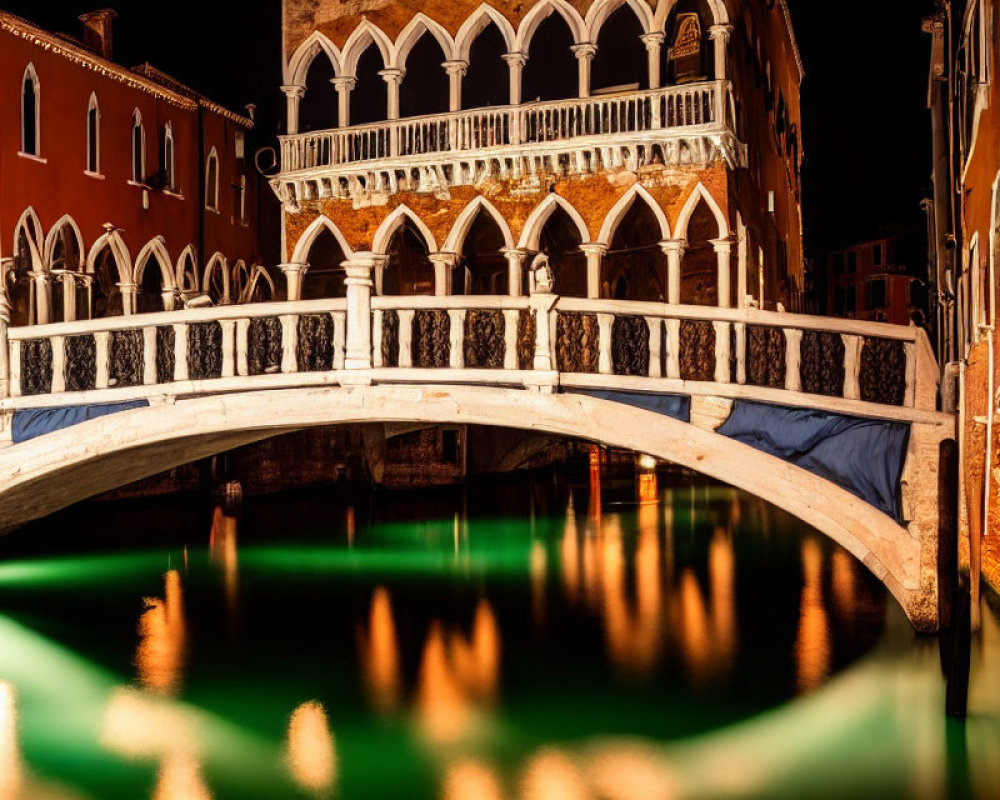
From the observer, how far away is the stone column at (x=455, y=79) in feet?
49.5

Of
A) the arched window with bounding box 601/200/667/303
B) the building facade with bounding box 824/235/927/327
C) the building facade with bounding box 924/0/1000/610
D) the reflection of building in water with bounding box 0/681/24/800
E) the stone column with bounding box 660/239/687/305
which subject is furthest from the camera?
the building facade with bounding box 824/235/927/327

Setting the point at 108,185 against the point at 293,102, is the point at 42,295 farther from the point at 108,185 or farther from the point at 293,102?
the point at 293,102

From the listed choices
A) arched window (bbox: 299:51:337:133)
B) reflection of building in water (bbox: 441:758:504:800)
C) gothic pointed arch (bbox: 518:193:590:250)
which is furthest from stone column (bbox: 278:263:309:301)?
reflection of building in water (bbox: 441:758:504:800)

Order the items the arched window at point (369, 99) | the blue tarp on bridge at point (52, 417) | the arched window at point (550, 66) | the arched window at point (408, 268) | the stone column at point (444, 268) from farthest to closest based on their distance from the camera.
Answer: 1. the arched window at point (408, 268)
2. the arched window at point (369, 99)
3. the arched window at point (550, 66)
4. the stone column at point (444, 268)
5. the blue tarp on bridge at point (52, 417)

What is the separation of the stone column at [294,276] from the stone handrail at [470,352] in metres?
6.95

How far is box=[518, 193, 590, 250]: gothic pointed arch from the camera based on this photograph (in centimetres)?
1490

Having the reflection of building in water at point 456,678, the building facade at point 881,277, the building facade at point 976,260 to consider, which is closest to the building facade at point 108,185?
Result: the reflection of building in water at point 456,678

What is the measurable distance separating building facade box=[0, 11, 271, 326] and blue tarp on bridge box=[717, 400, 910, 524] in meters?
8.50

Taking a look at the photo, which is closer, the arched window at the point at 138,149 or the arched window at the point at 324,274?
the arched window at the point at 138,149

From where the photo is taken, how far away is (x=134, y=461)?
377 inches

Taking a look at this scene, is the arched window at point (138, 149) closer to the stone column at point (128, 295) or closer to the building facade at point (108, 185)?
the building facade at point (108, 185)

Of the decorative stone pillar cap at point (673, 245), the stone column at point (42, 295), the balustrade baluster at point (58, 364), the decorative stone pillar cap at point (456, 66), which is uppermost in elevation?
the decorative stone pillar cap at point (456, 66)

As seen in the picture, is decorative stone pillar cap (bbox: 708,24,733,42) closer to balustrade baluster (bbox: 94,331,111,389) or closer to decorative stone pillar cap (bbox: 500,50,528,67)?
decorative stone pillar cap (bbox: 500,50,528,67)

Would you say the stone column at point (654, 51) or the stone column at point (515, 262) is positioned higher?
the stone column at point (654, 51)
